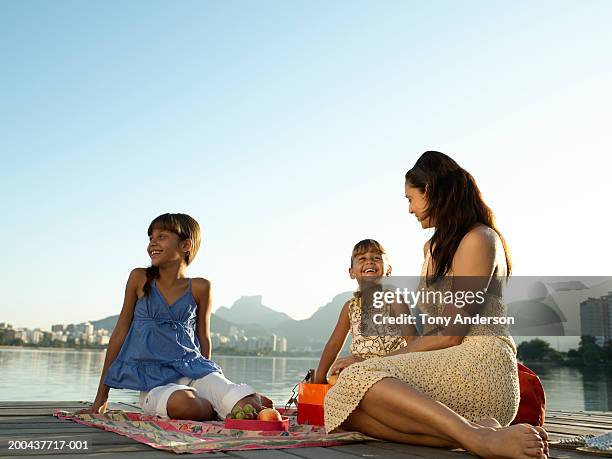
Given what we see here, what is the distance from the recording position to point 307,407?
3094mm

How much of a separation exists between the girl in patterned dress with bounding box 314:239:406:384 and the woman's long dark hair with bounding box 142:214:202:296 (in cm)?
99

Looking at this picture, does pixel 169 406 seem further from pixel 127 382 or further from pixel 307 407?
pixel 307 407

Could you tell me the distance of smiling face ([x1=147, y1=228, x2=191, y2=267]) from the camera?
3539 mm

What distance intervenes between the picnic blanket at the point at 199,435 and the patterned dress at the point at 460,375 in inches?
7.4

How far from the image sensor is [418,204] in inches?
102

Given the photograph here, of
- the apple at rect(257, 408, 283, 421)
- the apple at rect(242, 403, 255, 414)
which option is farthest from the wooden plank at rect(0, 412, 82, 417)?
the apple at rect(257, 408, 283, 421)

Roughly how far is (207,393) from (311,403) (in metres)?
0.55

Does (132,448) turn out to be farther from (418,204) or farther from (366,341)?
(366,341)

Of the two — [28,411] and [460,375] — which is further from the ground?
[460,375]

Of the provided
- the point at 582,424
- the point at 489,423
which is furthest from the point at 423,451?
the point at 582,424

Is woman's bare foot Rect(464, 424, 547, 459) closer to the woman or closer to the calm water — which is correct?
the woman

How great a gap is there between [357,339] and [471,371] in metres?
1.66

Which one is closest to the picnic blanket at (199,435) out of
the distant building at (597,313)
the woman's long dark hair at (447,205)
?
the woman's long dark hair at (447,205)

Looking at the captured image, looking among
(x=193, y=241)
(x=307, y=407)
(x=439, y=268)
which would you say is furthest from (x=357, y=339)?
(x=439, y=268)
